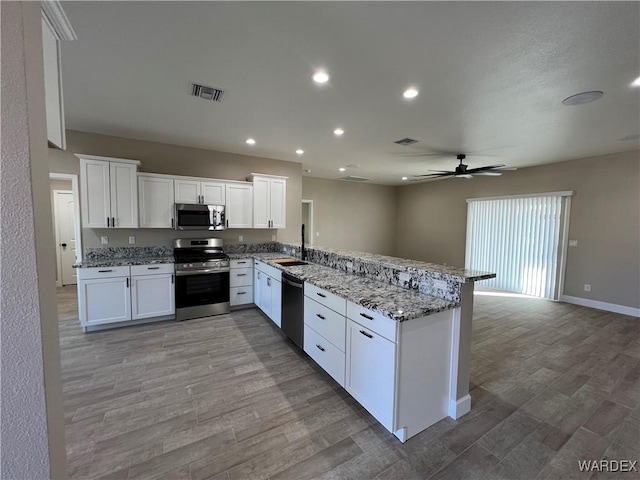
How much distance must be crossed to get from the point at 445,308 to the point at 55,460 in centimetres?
209

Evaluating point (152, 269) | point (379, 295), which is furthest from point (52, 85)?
point (152, 269)

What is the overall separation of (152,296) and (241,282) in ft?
4.17

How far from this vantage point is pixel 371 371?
2.02m

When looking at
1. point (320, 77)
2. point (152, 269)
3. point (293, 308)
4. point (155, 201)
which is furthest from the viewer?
point (155, 201)

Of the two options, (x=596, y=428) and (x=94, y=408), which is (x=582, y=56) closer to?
(x=596, y=428)

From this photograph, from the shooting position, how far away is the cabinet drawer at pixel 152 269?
3760 mm

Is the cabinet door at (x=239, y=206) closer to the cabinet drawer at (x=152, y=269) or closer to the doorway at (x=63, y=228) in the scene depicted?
the cabinet drawer at (x=152, y=269)

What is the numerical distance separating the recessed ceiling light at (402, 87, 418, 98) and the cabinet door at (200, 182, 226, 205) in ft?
10.5

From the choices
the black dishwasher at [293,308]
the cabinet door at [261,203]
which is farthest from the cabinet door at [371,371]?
the cabinet door at [261,203]

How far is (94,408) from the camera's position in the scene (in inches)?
86.4

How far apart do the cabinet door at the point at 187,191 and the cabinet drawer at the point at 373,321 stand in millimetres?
3354

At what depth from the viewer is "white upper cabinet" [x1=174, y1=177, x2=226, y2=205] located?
4258mm

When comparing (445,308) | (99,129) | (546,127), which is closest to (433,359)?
(445,308)

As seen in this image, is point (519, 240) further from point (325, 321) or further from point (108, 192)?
point (108, 192)
